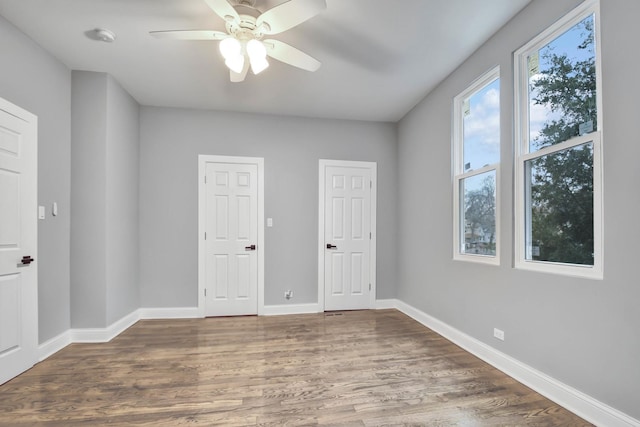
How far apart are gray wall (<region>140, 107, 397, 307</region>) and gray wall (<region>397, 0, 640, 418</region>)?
3.35 ft

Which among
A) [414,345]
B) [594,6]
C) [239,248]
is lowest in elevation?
[414,345]

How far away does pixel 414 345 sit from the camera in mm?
3207

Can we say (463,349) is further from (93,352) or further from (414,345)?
(93,352)

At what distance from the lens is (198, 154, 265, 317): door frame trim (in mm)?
4258

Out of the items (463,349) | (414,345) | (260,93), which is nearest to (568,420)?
(463,349)

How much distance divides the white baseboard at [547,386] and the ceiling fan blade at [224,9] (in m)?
3.26

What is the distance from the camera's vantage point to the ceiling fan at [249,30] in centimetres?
194

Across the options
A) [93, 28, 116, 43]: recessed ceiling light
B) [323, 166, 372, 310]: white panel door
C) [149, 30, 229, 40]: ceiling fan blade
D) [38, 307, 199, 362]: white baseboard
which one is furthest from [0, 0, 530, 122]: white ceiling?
[38, 307, 199, 362]: white baseboard

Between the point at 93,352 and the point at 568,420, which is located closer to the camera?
the point at 568,420

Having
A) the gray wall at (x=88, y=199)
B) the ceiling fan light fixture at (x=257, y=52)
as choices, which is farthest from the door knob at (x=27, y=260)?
the ceiling fan light fixture at (x=257, y=52)

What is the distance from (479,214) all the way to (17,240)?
4.07 metres

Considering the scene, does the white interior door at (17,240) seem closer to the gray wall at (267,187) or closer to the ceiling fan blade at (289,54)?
the gray wall at (267,187)

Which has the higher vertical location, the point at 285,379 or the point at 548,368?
the point at 548,368

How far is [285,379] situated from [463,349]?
70.5 inches
